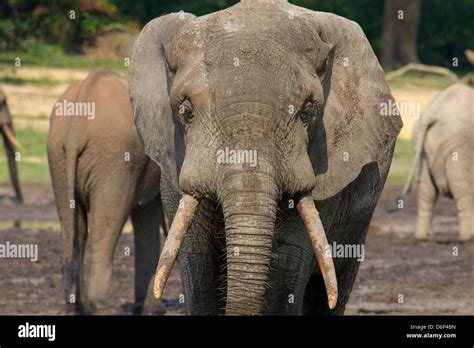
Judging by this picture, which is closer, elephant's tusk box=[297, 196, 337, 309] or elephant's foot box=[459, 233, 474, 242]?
elephant's tusk box=[297, 196, 337, 309]

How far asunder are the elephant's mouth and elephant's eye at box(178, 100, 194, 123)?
36cm

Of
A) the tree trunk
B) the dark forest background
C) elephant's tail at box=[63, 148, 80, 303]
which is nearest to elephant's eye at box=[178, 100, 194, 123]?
elephant's tail at box=[63, 148, 80, 303]

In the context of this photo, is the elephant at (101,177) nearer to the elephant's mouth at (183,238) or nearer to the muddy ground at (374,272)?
the muddy ground at (374,272)

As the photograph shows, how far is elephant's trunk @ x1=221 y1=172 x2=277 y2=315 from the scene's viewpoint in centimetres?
631

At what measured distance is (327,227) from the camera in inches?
292

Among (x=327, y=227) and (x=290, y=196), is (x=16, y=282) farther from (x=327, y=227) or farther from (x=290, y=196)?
A: (x=290, y=196)

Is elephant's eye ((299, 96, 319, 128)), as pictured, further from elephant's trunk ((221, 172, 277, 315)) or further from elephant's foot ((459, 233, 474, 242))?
elephant's foot ((459, 233, 474, 242))

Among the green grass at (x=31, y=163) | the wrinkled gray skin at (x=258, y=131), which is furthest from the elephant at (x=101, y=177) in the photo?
the green grass at (x=31, y=163)

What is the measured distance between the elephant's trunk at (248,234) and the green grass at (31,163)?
13.3 meters

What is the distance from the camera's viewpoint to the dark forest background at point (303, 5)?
30.4 meters

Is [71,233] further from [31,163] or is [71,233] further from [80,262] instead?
[31,163]

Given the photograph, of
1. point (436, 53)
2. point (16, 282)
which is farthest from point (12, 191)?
point (436, 53)

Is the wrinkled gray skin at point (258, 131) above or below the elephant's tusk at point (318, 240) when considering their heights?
above

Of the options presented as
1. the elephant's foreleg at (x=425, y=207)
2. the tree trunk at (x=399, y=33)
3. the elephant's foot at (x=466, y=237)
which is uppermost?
the tree trunk at (x=399, y=33)
